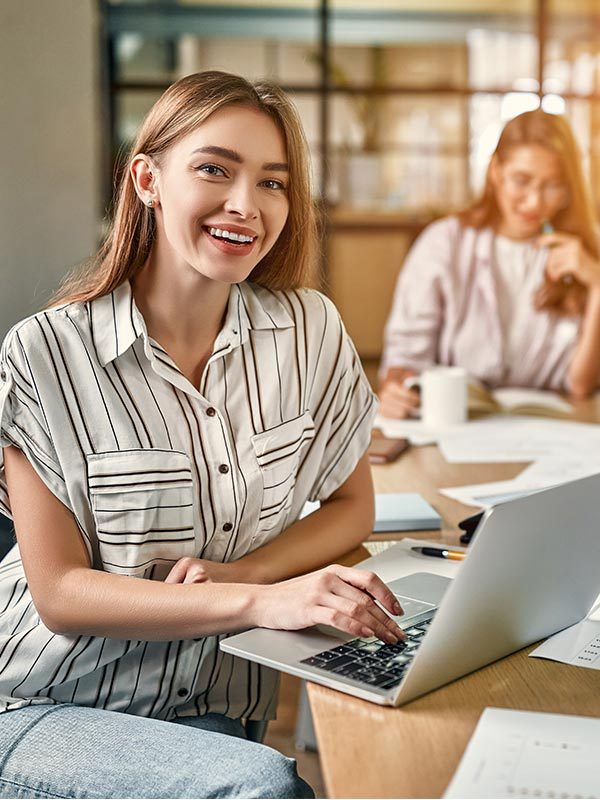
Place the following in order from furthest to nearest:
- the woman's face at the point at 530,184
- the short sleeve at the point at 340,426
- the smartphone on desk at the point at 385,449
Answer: the woman's face at the point at 530,184, the smartphone on desk at the point at 385,449, the short sleeve at the point at 340,426

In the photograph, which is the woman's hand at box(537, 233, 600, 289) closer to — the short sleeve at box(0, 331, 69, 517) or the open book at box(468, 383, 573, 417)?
the open book at box(468, 383, 573, 417)

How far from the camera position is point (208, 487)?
45.9 inches

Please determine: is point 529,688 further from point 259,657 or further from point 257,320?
Answer: point 257,320

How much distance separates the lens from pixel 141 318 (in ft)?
3.85

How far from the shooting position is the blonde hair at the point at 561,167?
7.44 feet

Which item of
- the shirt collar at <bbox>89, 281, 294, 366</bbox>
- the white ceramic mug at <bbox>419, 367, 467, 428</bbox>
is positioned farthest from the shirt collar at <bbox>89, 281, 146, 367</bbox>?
the white ceramic mug at <bbox>419, 367, 467, 428</bbox>

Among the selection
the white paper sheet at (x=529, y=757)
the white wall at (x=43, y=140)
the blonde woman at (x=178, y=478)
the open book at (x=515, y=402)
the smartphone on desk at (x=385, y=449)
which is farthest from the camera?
the white wall at (x=43, y=140)

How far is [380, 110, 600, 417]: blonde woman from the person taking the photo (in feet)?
7.49

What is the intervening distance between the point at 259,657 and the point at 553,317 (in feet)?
5.37

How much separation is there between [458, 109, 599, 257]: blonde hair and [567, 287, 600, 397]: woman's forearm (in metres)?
0.13

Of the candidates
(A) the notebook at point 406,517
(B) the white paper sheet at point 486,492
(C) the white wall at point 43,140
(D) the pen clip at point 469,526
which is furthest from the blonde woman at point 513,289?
(C) the white wall at point 43,140

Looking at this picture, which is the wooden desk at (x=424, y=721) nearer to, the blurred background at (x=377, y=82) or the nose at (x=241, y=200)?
the nose at (x=241, y=200)

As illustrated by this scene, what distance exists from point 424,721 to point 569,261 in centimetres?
167

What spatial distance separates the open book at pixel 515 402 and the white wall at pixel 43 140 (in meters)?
2.72
